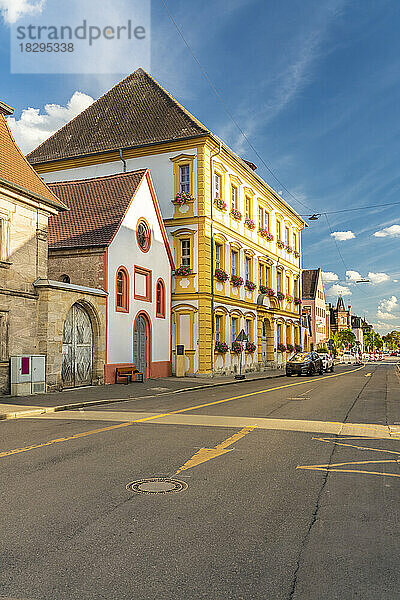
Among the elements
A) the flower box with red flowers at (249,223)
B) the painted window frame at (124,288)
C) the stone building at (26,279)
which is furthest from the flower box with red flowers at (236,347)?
the stone building at (26,279)

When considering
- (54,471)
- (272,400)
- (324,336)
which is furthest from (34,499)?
(324,336)

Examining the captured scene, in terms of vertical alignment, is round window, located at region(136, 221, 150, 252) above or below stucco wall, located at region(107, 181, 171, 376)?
above

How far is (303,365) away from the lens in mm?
37281

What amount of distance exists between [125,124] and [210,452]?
2917 cm

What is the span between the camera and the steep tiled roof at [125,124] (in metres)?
33.0

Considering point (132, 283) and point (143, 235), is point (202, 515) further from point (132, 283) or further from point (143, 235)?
point (143, 235)

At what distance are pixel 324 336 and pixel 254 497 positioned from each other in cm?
9067

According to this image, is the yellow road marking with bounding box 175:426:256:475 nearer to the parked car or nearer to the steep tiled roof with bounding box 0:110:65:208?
the steep tiled roof with bounding box 0:110:65:208

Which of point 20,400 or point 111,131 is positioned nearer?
point 20,400

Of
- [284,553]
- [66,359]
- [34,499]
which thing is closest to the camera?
[284,553]

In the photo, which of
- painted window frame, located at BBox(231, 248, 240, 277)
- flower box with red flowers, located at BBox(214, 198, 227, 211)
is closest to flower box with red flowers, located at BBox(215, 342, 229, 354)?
painted window frame, located at BBox(231, 248, 240, 277)

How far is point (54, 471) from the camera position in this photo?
7.46 m

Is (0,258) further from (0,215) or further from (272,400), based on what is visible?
(272,400)

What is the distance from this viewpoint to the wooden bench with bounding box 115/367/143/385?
80.3 feet
